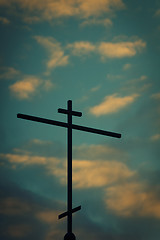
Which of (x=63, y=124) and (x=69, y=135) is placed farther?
(x=63, y=124)

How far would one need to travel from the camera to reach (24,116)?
34.0ft

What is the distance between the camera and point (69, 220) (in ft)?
31.9

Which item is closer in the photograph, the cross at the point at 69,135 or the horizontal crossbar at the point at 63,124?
the cross at the point at 69,135

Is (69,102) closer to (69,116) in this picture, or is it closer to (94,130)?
(69,116)

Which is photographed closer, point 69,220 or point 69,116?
point 69,220

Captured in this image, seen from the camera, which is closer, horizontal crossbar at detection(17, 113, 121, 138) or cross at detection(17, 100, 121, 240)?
cross at detection(17, 100, 121, 240)

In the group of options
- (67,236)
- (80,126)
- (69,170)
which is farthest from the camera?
(80,126)

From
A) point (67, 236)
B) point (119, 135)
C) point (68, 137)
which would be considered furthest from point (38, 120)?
point (67, 236)

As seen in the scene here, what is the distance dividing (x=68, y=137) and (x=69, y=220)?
8.56 feet

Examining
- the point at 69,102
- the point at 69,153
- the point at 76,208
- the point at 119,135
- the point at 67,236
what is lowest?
the point at 67,236

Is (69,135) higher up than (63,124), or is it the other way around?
(63,124)

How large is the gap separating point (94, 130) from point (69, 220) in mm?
3088

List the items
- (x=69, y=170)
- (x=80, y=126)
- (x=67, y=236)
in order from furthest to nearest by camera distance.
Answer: (x=80, y=126), (x=69, y=170), (x=67, y=236)

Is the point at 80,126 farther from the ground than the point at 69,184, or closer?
farther from the ground
